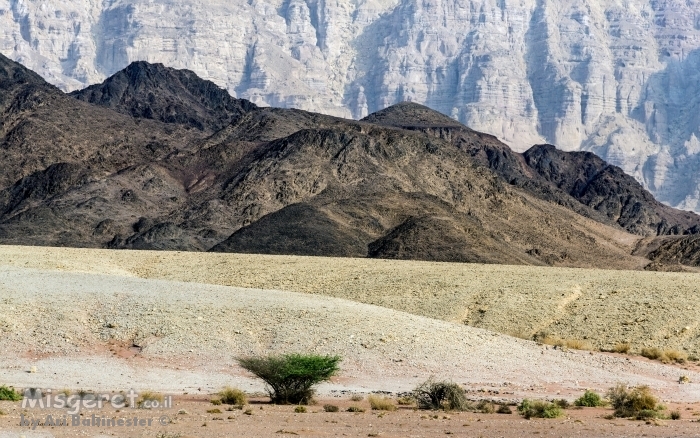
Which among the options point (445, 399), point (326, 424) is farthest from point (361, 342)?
point (326, 424)

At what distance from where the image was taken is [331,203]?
13438 centimetres

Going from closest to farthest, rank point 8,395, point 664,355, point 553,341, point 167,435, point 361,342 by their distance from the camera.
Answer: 1. point 167,435
2. point 8,395
3. point 361,342
4. point 664,355
5. point 553,341

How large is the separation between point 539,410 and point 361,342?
11856 mm

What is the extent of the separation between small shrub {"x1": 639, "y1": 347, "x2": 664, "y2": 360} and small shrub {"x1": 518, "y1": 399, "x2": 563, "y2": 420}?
53.3ft

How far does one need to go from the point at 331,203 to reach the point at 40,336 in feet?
300

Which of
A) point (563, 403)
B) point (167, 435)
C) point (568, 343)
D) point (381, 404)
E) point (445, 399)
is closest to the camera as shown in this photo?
point (167, 435)

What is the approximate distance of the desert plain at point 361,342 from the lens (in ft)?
107

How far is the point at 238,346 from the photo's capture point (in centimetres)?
4394

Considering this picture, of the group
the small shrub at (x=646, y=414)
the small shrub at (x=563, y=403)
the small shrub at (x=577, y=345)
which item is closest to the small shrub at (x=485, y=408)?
the small shrub at (x=563, y=403)

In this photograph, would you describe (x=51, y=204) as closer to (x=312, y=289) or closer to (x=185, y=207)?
(x=185, y=207)

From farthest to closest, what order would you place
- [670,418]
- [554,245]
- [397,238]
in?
[554,245] < [397,238] < [670,418]

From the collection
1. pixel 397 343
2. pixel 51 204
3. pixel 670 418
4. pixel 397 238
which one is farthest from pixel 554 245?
pixel 670 418

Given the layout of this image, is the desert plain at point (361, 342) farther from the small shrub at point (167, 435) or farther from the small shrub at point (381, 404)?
the small shrub at point (381, 404)

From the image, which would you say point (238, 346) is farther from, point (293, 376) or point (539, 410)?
point (539, 410)
